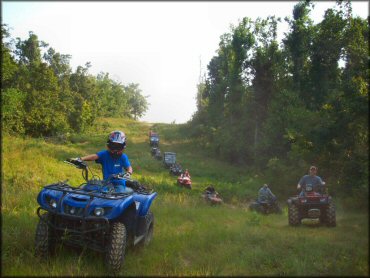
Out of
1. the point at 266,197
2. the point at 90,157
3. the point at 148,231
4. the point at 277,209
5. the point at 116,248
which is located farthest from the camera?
the point at 266,197

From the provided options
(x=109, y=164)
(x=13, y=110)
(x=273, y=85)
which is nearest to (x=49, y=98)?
(x=13, y=110)

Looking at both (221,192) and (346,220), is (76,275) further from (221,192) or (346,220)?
(221,192)

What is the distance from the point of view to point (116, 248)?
16.6 feet

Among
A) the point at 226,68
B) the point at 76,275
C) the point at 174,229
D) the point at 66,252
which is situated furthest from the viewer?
the point at 226,68

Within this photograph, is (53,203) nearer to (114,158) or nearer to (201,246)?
(114,158)

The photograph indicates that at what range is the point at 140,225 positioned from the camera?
19.9ft

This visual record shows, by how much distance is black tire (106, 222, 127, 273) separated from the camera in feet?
16.2

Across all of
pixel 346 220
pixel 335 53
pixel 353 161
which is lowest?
pixel 346 220

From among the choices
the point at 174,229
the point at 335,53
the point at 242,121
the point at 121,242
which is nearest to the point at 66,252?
the point at 121,242

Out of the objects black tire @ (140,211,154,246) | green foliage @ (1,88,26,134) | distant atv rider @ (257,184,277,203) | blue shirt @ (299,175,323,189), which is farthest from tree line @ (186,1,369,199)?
green foliage @ (1,88,26,134)

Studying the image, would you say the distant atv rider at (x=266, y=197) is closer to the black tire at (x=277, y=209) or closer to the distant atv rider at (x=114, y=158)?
the black tire at (x=277, y=209)

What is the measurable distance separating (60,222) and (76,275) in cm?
121

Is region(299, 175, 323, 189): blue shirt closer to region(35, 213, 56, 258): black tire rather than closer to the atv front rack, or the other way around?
the atv front rack

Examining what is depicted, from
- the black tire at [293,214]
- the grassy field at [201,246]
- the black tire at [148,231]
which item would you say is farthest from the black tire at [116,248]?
the black tire at [293,214]
